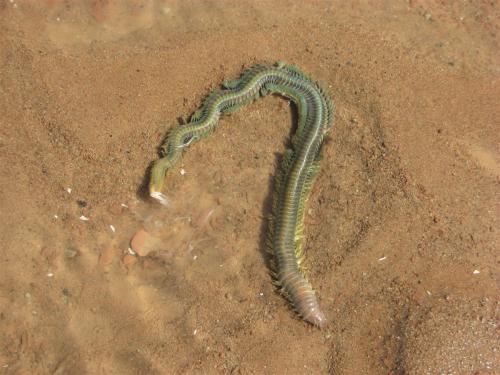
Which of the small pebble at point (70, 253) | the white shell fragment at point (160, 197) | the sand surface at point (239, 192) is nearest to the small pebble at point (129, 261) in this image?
the sand surface at point (239, 192)

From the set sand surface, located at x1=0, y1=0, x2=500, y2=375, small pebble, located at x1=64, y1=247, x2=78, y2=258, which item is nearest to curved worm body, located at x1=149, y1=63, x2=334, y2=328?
sand surface, located at x1=0, y1=0, x2=500, y2=375

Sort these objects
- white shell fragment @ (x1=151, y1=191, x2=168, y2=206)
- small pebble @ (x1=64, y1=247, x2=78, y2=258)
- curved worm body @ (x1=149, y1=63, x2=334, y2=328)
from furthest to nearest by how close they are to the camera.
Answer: white shell fragment @ (x1=151, y1=191, x2=168, y2=206), small pebble @ (x1=64, y1=247, x2=78, y2=258), curved worm body @ (x1=149, y1=63, x2=334, y2=328)

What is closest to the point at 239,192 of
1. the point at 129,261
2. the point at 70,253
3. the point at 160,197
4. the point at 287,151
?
the point at 287,151

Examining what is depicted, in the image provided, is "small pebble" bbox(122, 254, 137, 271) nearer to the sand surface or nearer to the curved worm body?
the sand surface

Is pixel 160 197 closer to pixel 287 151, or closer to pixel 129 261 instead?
pixel 129 261

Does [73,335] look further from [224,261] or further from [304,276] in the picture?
[304,276]

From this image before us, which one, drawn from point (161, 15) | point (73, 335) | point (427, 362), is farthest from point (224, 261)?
point (161, 15)
